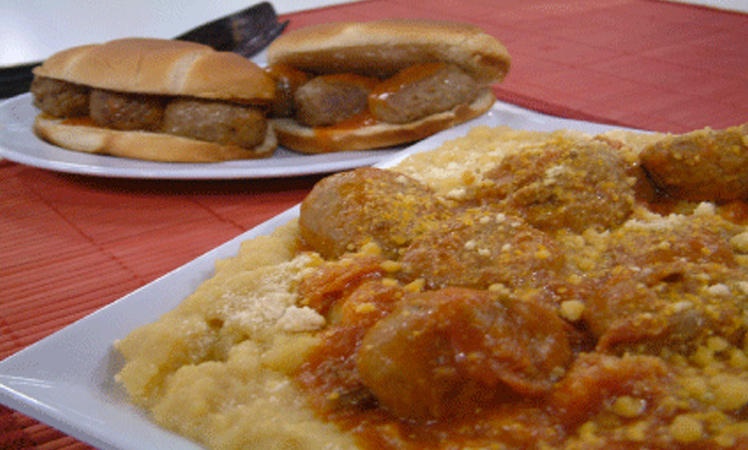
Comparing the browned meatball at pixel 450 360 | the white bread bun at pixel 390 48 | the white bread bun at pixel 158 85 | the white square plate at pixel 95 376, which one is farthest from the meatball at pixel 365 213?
the white bread bun at pixel 390 48

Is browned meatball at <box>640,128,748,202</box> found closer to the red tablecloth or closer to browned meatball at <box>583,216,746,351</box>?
browned meatball at <box>583,216,746,351</box>

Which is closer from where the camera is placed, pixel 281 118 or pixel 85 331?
pixel 85 331

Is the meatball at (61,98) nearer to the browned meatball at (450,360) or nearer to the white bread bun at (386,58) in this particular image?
the white bread bun at (386,58)

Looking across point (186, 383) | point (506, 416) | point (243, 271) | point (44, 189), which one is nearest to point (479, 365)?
point (506, 416)

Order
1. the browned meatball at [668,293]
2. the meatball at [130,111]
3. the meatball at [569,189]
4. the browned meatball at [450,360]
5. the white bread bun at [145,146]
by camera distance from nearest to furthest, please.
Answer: the browned meatball at [450,360], the browned meatball at [668,293], the meatball at [569,189], the white bread bun at [145,146], the meatball at [130,111]

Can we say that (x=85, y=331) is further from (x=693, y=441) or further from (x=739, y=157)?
(x=739, y=157)
